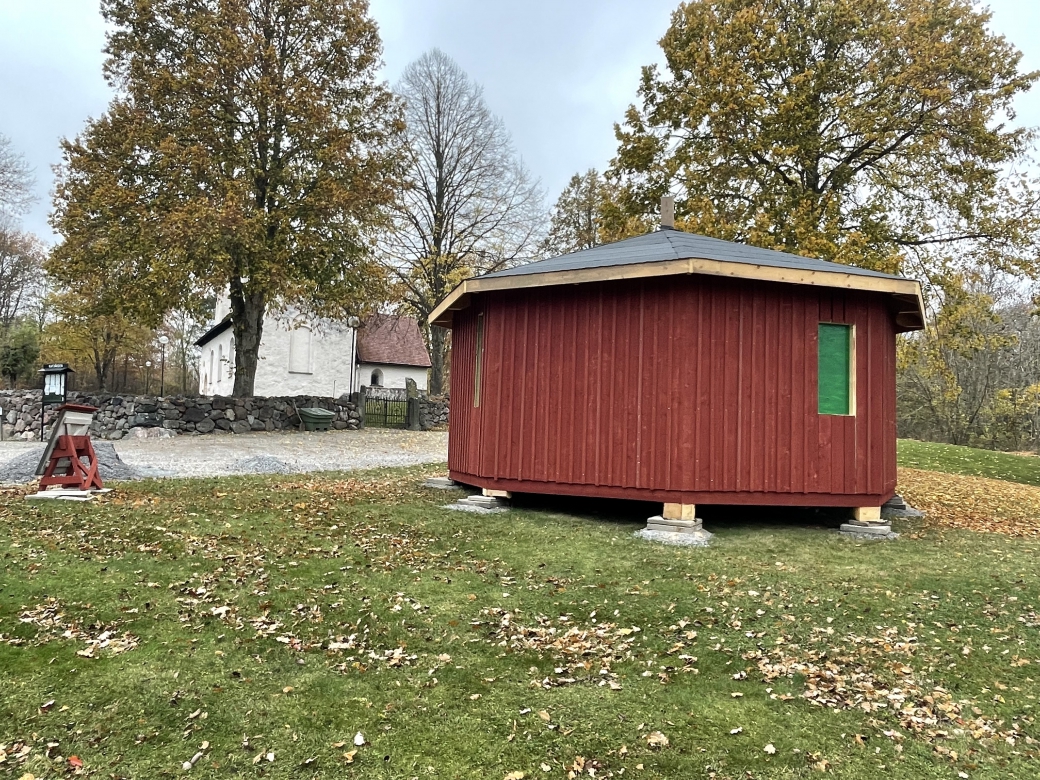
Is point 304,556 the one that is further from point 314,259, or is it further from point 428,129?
point 428,129

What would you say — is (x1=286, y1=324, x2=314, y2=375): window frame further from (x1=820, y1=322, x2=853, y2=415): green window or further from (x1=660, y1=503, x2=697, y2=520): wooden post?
(x1=820, y1=322, x2=853, y2=415): green window

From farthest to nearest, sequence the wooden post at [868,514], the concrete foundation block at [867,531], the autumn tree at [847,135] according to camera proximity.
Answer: the autumn tree at [847,135] → the wooden post at [868,514] → the concrete foundation block at [867,531]

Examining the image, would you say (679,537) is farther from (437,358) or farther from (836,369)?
(437,358)

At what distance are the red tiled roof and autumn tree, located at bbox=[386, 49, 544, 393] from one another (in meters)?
7.27

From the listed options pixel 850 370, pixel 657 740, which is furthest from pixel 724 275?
pixel 657 740

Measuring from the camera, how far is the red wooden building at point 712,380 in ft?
22.2

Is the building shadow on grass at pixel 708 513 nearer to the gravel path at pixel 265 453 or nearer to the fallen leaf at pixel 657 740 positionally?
the fallen leaf at pixel 657 740

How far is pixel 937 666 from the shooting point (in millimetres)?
3670

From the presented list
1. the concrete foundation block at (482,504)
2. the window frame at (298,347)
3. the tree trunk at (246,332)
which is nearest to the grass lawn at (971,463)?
the concrete foundation block at (482,504)

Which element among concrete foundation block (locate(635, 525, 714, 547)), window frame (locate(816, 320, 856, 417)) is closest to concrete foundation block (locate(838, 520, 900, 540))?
window frame (locate(816, 320, 856, 417))

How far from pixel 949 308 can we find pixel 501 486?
1352 cm

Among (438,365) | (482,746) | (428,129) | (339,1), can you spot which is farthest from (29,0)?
(482,746)

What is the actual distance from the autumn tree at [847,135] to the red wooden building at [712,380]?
8979 millimetres

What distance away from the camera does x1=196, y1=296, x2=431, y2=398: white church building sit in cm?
2695
